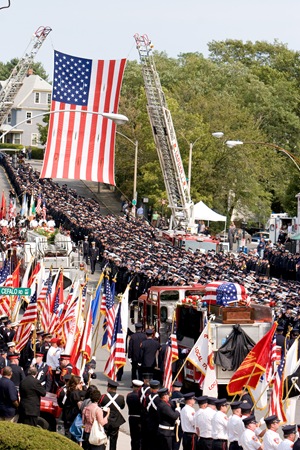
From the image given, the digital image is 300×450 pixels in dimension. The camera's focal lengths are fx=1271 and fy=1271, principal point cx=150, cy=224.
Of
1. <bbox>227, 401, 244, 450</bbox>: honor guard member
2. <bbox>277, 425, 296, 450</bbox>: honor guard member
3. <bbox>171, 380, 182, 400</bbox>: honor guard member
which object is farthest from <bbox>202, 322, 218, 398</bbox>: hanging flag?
<bbox>277, 425, 296, 450</bbox>: honor guard member

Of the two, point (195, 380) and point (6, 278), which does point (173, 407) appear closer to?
point (195, 380)

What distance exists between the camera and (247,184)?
74500 mm

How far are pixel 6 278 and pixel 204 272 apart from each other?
25.1 ft

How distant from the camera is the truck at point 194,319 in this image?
2425 cm

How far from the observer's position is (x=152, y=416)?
18312 millimetres

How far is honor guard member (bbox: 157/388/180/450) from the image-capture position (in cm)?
1802

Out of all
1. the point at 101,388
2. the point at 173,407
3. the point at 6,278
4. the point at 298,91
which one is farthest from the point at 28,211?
the point at 298,91

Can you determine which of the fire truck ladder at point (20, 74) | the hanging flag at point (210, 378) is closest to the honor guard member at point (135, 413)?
the hanging flag at point (210, 378)

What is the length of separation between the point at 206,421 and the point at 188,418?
566mm

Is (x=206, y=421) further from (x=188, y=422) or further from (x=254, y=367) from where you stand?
(x=254, y=367)

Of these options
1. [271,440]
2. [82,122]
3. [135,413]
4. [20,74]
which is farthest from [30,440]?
[20,74]

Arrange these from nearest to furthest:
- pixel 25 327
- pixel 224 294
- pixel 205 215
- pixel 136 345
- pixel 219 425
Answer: pixel 219 425 → pixel 224 294 → pixel 25 327 → pixel 136 345 → pixel 205 215

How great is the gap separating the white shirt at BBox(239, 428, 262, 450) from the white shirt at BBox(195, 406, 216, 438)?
134 cm

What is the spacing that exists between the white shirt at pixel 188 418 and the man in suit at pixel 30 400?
217 centimetres
